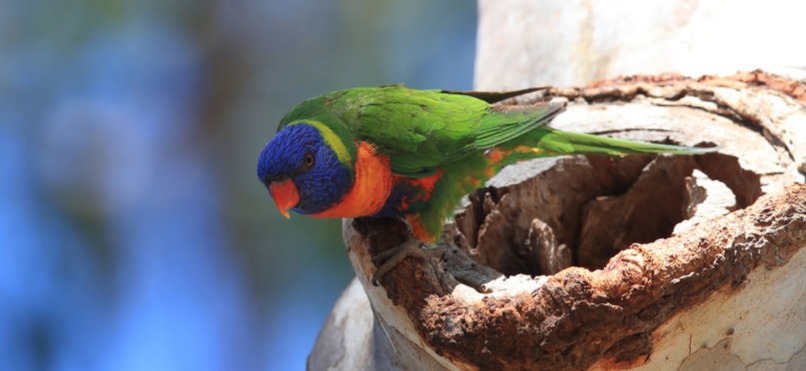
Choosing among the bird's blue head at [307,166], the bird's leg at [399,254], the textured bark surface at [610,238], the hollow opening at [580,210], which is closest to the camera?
the textured bark surface at [610,238]

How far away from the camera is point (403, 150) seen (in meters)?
1.70

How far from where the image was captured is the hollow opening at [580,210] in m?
1.82

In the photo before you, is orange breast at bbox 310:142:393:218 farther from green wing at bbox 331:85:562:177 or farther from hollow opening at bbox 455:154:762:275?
hollow opening at bbox 455:154:762:275

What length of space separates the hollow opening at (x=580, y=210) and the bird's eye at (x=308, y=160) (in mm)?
389

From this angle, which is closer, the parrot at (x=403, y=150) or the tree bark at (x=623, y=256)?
the tree bark at (x=623, y=256)

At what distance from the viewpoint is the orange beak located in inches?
65.9

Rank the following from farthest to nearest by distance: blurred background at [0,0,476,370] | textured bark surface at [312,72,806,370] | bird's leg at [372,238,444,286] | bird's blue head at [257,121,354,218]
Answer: blurred background at [0,0,476,370], bird's blue head at [257,121,354,218], bird's leg at [372,238,444,286], textured bark surface at [312,72,806,370]

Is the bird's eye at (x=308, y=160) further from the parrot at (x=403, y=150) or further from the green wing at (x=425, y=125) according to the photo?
the green wing at (x=425, y=125)

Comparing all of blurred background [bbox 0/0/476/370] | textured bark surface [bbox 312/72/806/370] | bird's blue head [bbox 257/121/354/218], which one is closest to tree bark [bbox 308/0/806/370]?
textured bark surface [bbox 312/72/806/370]

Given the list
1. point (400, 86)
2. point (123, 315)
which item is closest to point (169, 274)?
point (123, 315)

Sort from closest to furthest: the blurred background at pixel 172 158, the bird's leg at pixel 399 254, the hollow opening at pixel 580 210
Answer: the bird's leg at pixel 399 254 < the hollow opening at pixel 580 210 < the blurred background at pixel 172 158

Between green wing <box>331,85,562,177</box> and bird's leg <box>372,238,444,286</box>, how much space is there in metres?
0.25

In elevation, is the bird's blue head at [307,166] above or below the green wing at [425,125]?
below

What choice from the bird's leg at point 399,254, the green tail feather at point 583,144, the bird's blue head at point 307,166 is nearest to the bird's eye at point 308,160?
the bird's blue head at point 307,166
